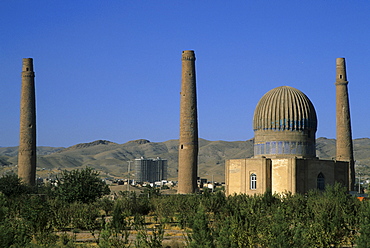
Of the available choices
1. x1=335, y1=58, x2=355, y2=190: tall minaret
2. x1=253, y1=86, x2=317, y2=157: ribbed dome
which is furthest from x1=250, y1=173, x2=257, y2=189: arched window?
x1=335, y1=58, x2=355, y2=190: tall minaret

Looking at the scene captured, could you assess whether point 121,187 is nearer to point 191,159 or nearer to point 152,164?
point 191,159

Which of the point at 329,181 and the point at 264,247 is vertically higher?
the point at 329,181

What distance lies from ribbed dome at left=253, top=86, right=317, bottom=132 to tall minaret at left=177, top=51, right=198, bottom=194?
17.0ft

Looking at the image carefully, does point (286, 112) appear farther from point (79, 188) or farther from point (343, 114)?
point (79, 188)

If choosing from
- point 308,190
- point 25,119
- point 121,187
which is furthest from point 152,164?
point 308,190

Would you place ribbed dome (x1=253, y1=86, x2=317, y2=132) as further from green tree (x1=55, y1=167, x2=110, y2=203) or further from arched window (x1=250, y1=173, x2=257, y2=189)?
green tree (x1=55, y1=167, x2=110, y2=203)

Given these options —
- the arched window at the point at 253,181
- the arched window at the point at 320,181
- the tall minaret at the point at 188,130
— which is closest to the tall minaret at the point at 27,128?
the tall minaret at the point at 188,130

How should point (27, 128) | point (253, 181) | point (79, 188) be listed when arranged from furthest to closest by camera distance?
point (27, 128) → point (253, 181) → point (79, 188)

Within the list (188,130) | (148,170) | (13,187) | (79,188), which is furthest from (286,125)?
(148,170)

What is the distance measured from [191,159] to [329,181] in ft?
32.2

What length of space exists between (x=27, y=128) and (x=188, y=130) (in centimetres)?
1335

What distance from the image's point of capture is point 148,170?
109 metres

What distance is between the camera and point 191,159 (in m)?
39.3

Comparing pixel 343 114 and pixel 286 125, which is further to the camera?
pixel 343 114
